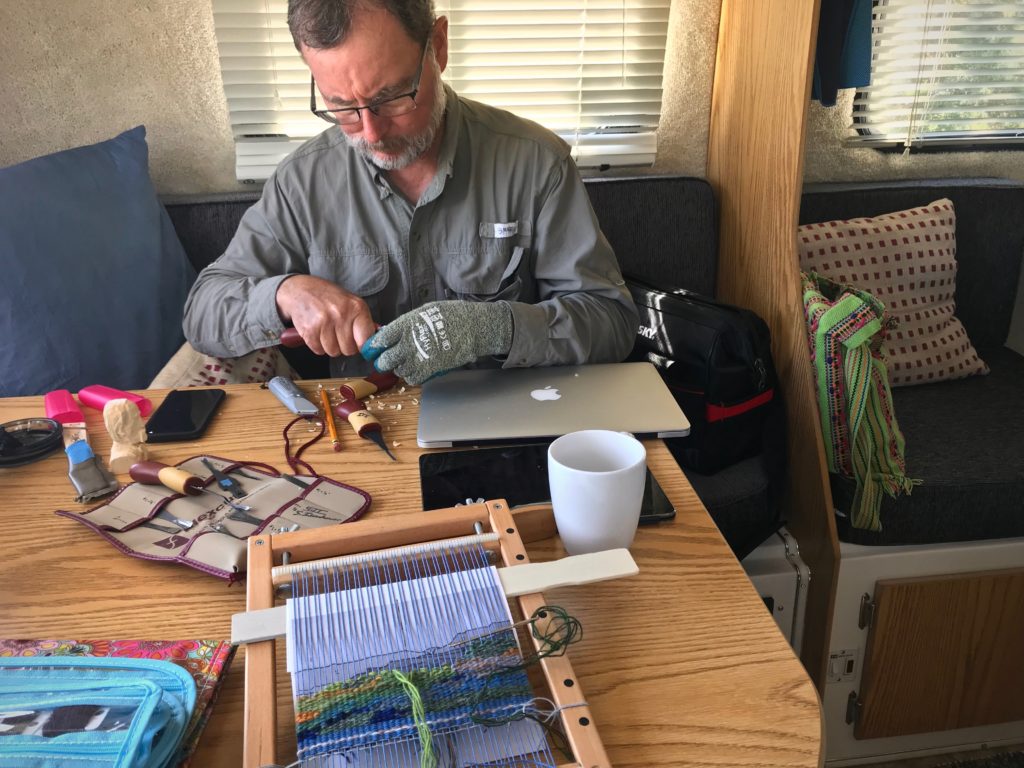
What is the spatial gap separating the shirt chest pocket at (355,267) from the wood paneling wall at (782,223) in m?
0.83

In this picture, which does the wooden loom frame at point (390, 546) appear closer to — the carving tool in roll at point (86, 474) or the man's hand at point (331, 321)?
the carving tool in roll at point (86, 474)

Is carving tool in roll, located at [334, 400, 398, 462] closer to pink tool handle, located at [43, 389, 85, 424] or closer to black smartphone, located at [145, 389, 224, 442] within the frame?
black smartphone, located at [145, 389, 224, 442]

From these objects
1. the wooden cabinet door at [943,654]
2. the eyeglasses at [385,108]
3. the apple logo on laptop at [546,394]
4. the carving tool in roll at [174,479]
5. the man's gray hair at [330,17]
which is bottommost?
the wooden cabinet door at [943,654]

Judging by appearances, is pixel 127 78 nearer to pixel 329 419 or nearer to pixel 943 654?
pixel 329 419

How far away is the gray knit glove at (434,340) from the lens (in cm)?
113

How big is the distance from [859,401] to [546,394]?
0.70m

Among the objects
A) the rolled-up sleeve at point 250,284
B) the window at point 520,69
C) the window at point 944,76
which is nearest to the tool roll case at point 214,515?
the rolled-up sleeve at point 250,284

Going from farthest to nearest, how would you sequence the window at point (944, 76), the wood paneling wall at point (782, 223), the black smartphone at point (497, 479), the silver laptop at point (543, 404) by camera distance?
1. the window at point (944, 76)
2. the wood paneling wall at point (782, 223)
3. the silver laptop at point (543, 404)
4. the black smartphone at point (497, 479)

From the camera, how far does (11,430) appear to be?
3.51 ft

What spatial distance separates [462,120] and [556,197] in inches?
9.4

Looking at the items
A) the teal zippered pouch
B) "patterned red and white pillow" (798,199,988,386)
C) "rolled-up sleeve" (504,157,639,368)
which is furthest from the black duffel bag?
the teal zippered pouch

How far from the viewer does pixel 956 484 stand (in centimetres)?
155

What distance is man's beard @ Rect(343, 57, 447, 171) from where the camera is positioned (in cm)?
139

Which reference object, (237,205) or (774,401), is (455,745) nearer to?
(774,401)
